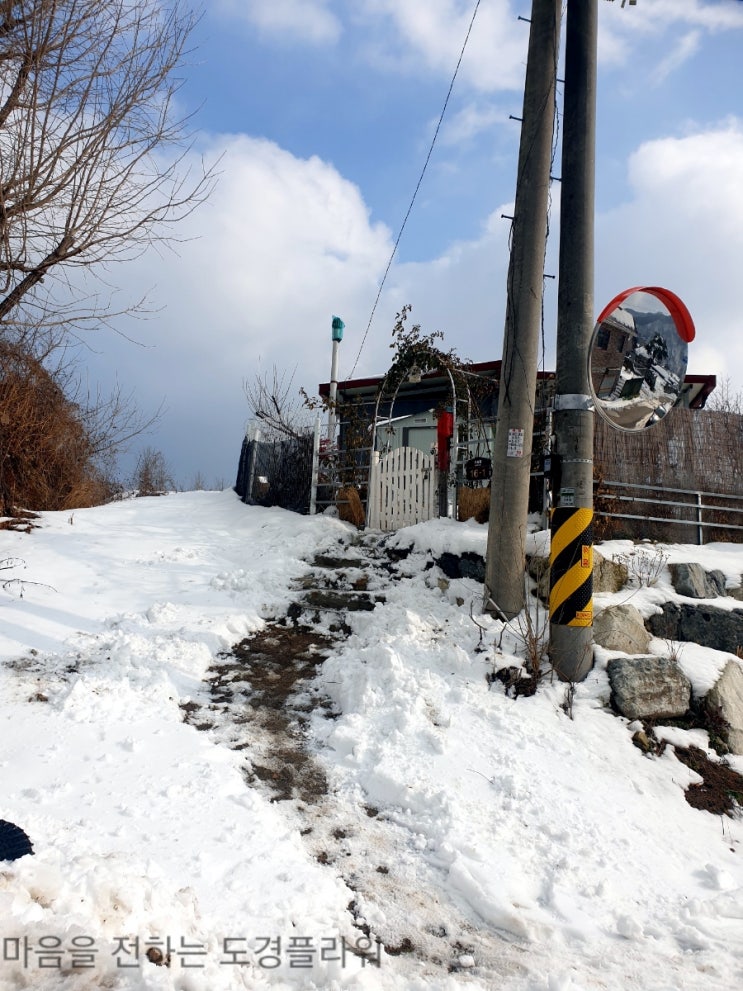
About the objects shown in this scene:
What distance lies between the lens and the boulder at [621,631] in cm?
589

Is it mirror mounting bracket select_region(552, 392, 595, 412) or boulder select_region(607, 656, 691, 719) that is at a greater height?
mirror mounting bracket select_region(552, 392, 595, 412)

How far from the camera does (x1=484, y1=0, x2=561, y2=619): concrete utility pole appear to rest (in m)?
6.34

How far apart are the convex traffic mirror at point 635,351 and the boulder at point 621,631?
6.04 feet

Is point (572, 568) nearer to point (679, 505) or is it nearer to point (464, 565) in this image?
point (464, 565)

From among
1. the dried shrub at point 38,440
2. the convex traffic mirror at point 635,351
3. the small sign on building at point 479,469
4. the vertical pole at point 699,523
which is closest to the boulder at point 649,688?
the convex traffic mirror at point 635,351

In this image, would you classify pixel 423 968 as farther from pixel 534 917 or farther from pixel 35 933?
pixel 35 933

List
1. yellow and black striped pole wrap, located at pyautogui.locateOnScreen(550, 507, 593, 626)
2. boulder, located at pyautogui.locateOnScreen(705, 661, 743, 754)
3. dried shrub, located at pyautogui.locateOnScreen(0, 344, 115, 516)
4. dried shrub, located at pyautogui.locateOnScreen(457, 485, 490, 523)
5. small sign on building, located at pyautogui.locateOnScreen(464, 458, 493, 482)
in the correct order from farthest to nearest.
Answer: dried shrub, located at pyautogui.locateOnScreen(0, 344, 115, 516) < dried shrub, located at pyautogui.locateOnScreen(457, 485, 490, 523) < small sign on building, located at pyautogui.locateOnScreen(464, 458, 493, 482) < yellow and black striped pole wrap, located at pyautogui.locateOnScreen(550, 507, 593, 626) < boulder, located at pyautogui.locateOnScreen(705, 661, 743, 754)

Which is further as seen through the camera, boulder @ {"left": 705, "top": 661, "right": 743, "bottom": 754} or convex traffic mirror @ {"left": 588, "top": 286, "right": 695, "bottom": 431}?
convex traffic mirror @ {"left": 588, "top": 286, "right": 695, "bottom": 431}

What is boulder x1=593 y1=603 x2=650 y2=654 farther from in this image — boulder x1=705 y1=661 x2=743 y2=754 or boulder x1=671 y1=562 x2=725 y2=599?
boulder x1=671 y1=562 x2=725 y2=599

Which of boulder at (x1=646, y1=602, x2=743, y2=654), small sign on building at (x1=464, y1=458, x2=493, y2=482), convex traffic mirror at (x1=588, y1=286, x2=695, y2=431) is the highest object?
convex traffic mirror at (x1=588, y1=286, x2=695, y2=431)

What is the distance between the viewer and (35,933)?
2154mm

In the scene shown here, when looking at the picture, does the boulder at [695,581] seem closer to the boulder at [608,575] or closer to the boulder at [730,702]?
the boulder at [608,575]

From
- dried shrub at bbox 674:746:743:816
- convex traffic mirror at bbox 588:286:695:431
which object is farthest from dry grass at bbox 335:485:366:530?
dried shrub at bbox 674:746:743:816

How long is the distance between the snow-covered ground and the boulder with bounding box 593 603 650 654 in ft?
0.62
